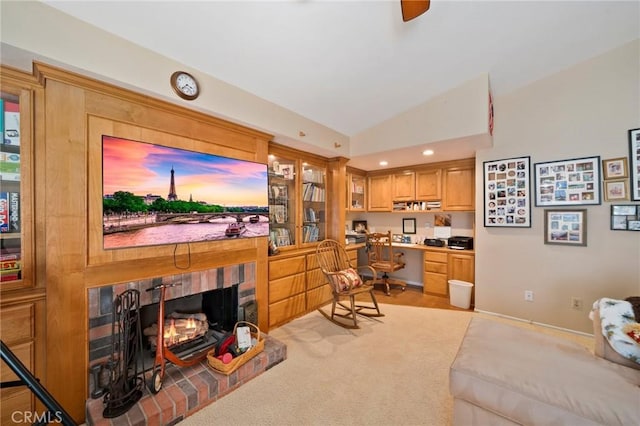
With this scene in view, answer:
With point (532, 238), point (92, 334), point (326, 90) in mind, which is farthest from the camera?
point (532, 238)

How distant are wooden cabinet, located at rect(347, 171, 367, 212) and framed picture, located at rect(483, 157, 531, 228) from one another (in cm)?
202

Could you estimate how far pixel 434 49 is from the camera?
7.30 ft

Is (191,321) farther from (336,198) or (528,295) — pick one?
(528,295)

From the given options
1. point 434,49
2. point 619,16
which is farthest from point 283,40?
point 619,16

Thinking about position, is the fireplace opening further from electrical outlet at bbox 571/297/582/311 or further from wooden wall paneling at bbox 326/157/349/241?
electrical outlet at bbox 571/297/582/311

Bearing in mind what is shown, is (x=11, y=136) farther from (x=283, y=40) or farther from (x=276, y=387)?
(x=276, y=387)

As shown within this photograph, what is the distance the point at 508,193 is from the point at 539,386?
2575 mm

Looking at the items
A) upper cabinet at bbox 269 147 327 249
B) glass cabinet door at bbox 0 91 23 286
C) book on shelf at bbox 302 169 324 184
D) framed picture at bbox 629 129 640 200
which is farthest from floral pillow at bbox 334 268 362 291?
framed picture at bbox 629 129 640 200

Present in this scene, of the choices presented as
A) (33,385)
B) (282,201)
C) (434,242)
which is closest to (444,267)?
(434,242)

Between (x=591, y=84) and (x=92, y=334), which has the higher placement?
(x=591, y=84)

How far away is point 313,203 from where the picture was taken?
3721 mm

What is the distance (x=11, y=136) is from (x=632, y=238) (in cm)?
512

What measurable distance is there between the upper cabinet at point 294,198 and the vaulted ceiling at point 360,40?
743 millimetres

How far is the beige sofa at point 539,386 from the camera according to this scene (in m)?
1.12
